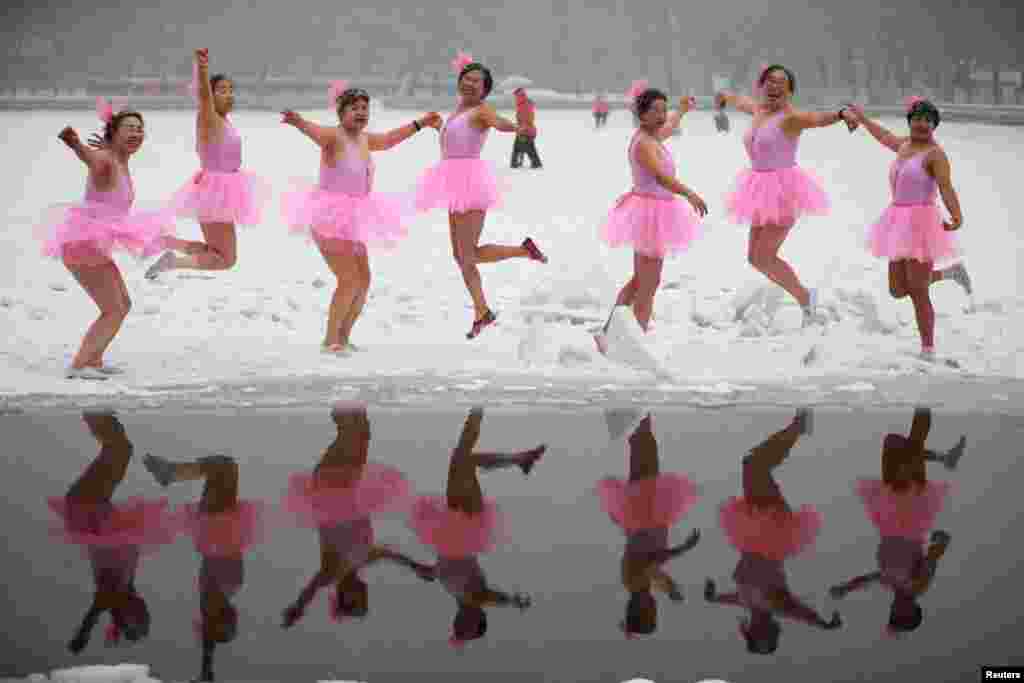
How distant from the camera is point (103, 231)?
308 inches

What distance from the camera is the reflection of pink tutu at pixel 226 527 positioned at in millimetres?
4926

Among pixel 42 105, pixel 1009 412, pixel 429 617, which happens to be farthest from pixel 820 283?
pixel 42 105

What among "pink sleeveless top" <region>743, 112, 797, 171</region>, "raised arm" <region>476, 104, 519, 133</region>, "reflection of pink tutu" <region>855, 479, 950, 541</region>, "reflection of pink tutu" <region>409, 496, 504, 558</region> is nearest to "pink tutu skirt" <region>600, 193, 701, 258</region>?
"pink sleeveless top" <region>743, 112, 797, 171</region>

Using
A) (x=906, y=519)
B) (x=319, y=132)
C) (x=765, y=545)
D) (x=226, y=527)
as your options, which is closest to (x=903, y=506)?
(x=906, y=519)

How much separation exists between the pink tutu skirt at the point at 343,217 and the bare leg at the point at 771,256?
2576 millimetres

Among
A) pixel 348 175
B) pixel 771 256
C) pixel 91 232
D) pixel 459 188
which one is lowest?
pixel 771 256

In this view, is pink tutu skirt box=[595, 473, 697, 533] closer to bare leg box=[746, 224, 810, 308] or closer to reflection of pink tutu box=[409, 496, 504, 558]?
reflection of pink tutu box=[409, 496, 504, 558]

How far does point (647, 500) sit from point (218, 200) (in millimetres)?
4354

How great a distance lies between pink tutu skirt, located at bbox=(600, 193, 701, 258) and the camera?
8320 millimetres

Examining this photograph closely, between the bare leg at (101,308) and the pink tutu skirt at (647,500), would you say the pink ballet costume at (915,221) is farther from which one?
the bare leg at (101,308)

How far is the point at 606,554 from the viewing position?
4879mm

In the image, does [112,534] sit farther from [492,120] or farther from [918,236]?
[918,236]

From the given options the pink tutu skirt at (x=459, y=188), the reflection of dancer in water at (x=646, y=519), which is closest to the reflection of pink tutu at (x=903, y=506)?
the reflection of dancer in water at (x=646, y=519)

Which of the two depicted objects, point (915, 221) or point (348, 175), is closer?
point (915, 221)
